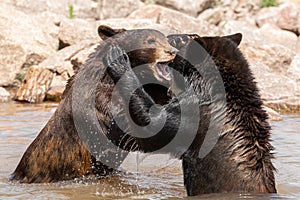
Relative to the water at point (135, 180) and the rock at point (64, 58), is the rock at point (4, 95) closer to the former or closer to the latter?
the rock at point (64, 58)

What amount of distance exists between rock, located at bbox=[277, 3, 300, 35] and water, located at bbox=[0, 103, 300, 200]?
1005 cm

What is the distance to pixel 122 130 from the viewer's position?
20.2ft

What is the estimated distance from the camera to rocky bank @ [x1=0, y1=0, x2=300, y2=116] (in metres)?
12.7

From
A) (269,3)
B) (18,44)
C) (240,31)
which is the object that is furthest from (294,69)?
(269,3)

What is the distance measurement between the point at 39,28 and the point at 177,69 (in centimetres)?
1048

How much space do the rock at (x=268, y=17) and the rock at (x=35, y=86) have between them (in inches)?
353

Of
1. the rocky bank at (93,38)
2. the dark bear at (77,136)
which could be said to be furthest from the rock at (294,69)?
the dark bear at (77,136)

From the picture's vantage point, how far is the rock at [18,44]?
46.8 ft

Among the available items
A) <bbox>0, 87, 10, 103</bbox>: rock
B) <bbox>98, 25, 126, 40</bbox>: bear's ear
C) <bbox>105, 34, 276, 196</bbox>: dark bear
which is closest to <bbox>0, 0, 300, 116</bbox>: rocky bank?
<bbox>0, 87, 10, 103</bbox>: rock

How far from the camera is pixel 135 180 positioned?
6.70 m

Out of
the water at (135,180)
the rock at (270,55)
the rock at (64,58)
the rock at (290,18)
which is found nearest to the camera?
the water at (135,180)

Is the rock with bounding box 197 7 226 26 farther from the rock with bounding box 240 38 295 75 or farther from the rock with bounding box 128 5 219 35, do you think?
the rock with bounding box 240 38 295 75

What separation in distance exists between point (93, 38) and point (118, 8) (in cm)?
508

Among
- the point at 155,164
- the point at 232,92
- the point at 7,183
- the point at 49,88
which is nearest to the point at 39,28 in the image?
the point at 49,88
